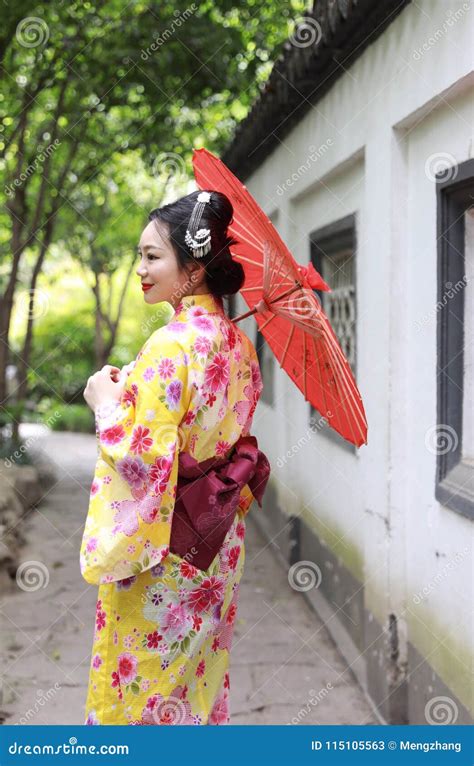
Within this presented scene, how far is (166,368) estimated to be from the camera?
2418mm

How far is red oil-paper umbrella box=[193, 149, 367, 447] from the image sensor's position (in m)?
2.65

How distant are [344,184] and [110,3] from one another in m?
4.13

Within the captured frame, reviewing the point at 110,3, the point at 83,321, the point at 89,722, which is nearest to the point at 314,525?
the point at 89,722

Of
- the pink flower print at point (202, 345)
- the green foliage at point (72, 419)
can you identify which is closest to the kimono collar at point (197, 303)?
the pink flower print at point (202, 345)

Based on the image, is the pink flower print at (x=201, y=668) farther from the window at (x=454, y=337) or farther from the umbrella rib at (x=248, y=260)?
the umbrella rib at (x=248, y=260)

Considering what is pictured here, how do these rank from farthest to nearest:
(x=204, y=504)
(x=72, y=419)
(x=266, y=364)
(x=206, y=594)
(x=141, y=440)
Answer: (x=72, y=419) < (x=266, y=364) < (x=206, y=594) < (x=204, y=504) < (x=141, y=440)

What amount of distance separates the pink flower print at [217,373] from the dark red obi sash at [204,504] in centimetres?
20

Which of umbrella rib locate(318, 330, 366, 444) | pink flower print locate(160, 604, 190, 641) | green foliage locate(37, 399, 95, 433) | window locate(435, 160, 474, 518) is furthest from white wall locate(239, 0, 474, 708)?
green foliage locate(37, 399, 95, 433)

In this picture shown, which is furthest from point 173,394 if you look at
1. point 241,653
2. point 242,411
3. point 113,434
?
point 241,653

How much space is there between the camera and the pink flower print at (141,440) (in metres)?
2.39

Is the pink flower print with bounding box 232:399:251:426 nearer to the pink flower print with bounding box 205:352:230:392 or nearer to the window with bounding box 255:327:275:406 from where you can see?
the pink flower print with bounding box 205:352:230:392

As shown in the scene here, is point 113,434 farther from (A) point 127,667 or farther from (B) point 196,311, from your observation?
(A) point 127,667

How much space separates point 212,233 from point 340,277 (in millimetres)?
3369

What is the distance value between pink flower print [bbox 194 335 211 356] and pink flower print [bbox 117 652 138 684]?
0.85 metres
